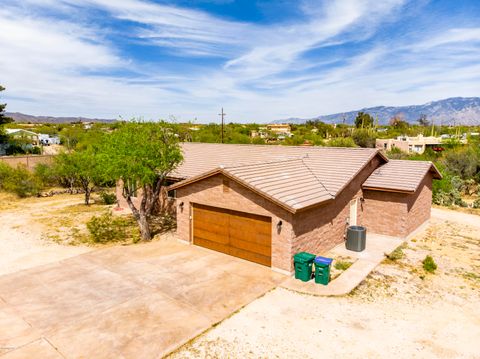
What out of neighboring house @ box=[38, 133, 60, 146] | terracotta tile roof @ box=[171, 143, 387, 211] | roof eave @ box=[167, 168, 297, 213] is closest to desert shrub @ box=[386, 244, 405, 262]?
terracotta tile roof @ box=[171, 143, 387, 211]

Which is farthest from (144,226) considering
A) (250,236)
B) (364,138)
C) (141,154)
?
(364,138)

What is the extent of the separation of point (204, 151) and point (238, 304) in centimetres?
1607

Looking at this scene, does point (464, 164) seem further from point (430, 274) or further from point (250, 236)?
point (250, 236)

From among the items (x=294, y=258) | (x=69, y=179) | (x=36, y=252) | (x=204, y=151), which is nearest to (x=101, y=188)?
(x=69, y=179)

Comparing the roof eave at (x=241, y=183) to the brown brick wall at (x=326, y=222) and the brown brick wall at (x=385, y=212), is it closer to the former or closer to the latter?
the brown brick wall at (x=326, y=222)

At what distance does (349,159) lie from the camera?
18.8 meters

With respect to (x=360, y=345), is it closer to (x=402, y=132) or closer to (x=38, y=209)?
(x=38, y=209)

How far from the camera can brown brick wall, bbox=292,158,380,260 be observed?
1363 cm

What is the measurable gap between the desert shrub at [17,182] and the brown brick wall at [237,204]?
21972 mm

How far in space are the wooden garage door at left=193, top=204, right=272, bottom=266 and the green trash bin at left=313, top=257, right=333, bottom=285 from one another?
224 centimetres

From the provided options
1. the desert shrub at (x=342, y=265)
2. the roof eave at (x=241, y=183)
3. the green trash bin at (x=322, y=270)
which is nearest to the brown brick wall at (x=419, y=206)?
the desert shrub at (x=342, y=265)

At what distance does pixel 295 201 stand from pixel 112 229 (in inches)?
475

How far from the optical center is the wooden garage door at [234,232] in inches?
554

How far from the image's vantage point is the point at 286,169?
55.3 feet
